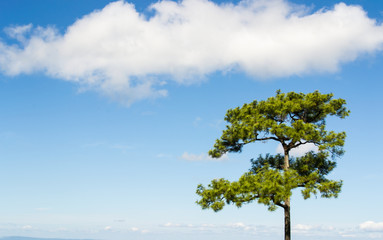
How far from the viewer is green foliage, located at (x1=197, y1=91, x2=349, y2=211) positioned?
23656 mm

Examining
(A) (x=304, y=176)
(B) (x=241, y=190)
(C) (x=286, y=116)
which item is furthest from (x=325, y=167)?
(B) (x=241, y=190)

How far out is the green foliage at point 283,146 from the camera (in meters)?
23.7

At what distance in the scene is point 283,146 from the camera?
26.9 m

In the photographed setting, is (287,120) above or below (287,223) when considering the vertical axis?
above

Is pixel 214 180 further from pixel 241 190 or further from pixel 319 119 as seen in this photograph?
pixel 319 119

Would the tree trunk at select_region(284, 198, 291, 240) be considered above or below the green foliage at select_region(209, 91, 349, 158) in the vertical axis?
below

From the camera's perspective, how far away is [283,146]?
88.3 ft

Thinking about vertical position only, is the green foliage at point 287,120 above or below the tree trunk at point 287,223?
above

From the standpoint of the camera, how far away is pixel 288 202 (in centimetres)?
2492

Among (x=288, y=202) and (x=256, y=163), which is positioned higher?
(x=256, y=163)

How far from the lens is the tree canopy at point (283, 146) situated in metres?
23.7

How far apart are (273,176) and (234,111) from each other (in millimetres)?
6035

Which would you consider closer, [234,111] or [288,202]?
[288,202]

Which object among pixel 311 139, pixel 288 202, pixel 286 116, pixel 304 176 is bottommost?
pixel 288 202
